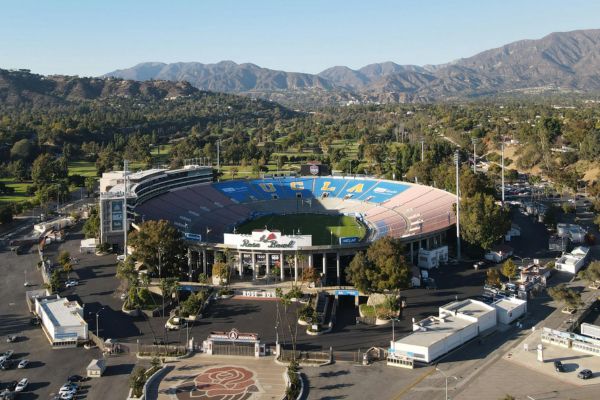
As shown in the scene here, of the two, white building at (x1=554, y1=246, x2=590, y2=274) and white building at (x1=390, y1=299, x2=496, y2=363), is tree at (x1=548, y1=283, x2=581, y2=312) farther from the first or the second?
white building at (x1=554, y1=246, x2=590, y2=274)

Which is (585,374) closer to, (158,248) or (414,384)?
(414,384)

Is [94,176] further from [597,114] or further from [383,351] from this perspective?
[597,114]

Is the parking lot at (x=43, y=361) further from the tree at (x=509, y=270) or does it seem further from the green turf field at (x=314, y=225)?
the tree at (x=509, y=270)

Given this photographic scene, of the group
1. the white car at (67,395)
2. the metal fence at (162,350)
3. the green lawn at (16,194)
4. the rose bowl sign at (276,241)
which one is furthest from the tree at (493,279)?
the green lawn at (16,194)

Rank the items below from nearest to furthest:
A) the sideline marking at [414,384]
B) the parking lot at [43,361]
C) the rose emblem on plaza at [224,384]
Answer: the sideline marking at [414,384] < the rose emblem on plaza at [224,384] < the parking lot at [43,361]

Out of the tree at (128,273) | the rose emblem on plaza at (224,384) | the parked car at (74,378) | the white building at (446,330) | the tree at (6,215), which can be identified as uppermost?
the tree at (6,215)

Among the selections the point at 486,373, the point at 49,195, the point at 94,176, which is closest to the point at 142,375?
the point at 486,373
